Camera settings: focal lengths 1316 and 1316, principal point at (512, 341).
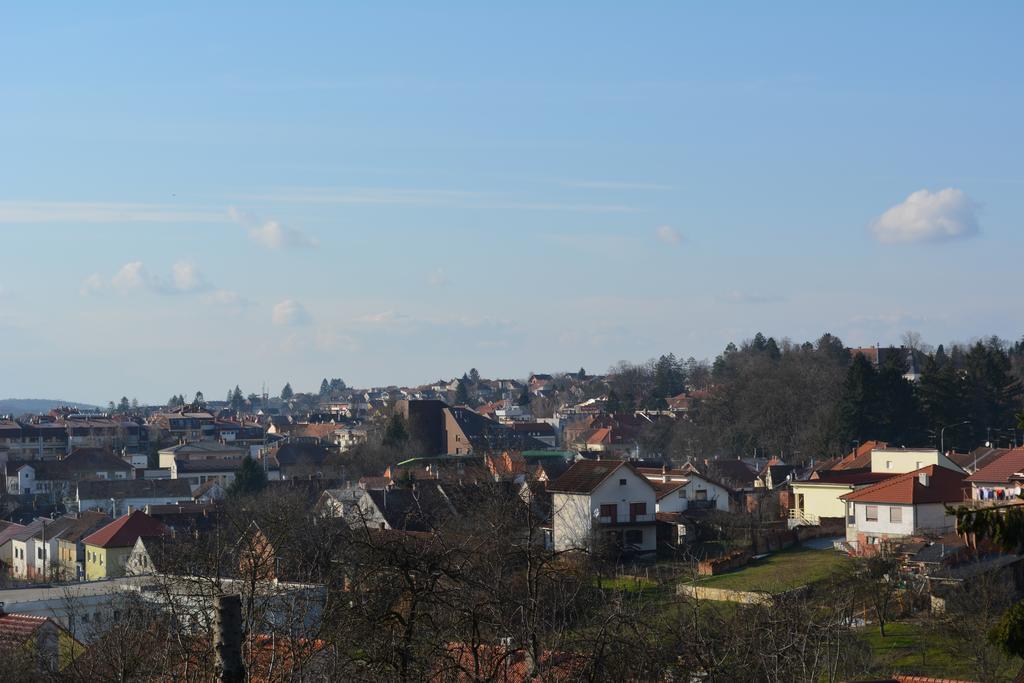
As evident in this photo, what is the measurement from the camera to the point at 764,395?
69438 mm

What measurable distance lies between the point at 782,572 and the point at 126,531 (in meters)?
23.2

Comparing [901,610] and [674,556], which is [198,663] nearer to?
[901,610]

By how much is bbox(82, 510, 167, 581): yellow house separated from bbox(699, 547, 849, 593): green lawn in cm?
1934

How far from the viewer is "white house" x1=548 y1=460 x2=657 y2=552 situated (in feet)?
125

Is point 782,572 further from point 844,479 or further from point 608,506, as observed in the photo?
point 844,479

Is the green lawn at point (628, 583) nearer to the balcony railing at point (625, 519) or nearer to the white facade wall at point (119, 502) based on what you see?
the balcony railing at point (625, 519)

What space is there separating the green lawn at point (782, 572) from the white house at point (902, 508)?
5.14 feet

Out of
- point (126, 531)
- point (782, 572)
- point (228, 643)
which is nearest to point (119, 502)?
point (126, 531)

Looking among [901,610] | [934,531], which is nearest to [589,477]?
[934,531]

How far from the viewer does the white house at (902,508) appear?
3503cm

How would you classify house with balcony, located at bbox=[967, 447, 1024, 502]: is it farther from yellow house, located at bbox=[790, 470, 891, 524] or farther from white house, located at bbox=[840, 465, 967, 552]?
yellow house, located at bbox=[790, 470, 891, 524]

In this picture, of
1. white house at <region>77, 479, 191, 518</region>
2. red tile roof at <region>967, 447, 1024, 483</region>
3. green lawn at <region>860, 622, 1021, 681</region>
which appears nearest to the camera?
green lawn at <region>860, 622, 1021, 681</region>

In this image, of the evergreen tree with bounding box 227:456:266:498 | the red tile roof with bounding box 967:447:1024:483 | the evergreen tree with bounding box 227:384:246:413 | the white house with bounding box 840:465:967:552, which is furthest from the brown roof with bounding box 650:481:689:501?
the evergreen tree with bounding box 227:384:246:413

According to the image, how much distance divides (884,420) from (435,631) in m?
49.1
